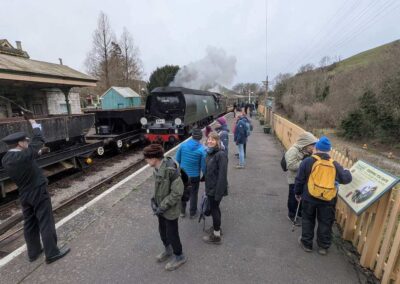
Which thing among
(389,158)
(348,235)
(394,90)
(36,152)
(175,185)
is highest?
(394,90)

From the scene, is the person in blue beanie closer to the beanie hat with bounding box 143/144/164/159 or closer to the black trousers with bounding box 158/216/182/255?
the black trousers with bounding box 158/216/182/255

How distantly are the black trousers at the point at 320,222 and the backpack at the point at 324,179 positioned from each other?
0.63 ft

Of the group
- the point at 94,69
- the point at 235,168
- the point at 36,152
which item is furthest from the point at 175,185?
the point at 94,69

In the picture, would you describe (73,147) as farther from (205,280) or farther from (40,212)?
(205,280)

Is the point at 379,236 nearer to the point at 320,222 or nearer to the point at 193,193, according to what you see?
the point at 320,222

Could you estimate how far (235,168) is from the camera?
25.1ft

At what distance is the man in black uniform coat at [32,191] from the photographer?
118 inches

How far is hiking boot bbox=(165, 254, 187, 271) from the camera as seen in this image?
314cm

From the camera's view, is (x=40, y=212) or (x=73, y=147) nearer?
(x=40, y=212)

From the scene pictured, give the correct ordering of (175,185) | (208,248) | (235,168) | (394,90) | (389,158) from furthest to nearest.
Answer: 1. (394,90)
2. (389,158)
3. (235,168)
4. (208,248)
5. (175,185)

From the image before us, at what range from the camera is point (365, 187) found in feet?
10.4

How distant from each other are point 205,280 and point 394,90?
12.5 metres

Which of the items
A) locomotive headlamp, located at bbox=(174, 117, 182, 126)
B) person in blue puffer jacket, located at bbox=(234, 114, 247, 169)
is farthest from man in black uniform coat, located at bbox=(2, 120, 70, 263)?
locomotive headlamp, located at bbox=(174, 117, 182, 126)

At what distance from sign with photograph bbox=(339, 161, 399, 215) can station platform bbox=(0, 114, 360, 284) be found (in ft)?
2.69
